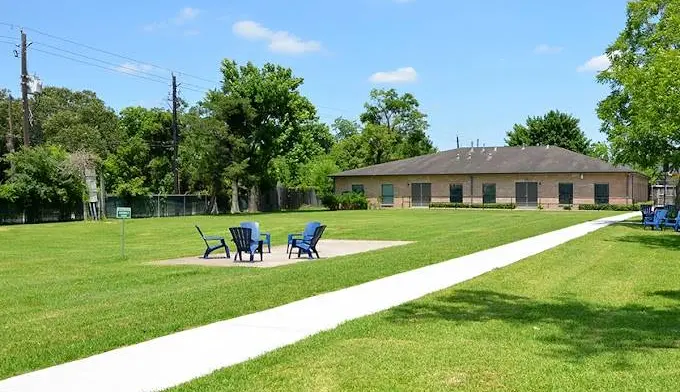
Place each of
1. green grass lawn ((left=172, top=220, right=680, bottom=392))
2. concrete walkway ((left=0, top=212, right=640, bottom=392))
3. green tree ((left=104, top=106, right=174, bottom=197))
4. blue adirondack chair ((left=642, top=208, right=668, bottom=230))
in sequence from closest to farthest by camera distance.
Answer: green grass lawn ((left=172, top=220, right=680, bottom=392)), concrete walkway ((left=0, top=212, right=640, bottom=392)), blue adirondack chair ((left=642, top=208, right=668, bottom=230)), green tree ((left=104, top=106, right=174, bottom=197))

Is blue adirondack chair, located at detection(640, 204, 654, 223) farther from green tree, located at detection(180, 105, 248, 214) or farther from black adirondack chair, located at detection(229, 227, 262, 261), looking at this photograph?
green tree, located at detection(180, 105, 248, 214)

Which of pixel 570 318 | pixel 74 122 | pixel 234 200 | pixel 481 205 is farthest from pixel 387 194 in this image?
pixel 570 318

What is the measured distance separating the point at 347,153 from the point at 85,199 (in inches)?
1625

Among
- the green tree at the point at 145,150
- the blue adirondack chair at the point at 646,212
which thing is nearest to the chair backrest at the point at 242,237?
the blue adirondack chair at the point at 646,212

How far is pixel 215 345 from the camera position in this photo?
721cm

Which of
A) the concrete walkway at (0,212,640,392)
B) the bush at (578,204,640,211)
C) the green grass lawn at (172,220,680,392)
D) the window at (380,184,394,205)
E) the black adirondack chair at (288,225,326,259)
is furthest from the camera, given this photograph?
the window at (380,184,394,205)

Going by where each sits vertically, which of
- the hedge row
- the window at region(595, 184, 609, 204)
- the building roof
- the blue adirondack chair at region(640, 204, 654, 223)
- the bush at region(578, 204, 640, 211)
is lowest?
the bush at region(578, 204, 640, 211)

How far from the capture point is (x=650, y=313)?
355 inches

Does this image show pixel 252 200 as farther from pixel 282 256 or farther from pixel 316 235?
pixel 316 235

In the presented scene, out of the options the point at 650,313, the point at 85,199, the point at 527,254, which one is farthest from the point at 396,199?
the point at 650,313

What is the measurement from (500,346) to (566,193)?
51150mm

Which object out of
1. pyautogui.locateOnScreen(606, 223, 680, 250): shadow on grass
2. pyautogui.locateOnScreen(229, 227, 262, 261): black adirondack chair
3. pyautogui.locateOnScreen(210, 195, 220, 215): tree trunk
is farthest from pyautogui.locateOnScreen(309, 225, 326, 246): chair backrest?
pyautogui.locateOnScreen(210, 195, 220, 215): tree trunk

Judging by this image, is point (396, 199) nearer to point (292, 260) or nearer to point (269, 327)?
point (292, 260)

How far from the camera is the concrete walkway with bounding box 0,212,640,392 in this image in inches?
230
